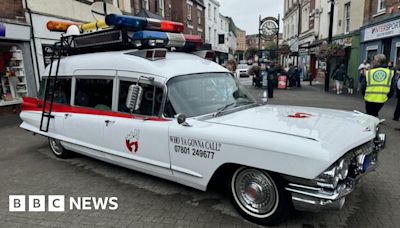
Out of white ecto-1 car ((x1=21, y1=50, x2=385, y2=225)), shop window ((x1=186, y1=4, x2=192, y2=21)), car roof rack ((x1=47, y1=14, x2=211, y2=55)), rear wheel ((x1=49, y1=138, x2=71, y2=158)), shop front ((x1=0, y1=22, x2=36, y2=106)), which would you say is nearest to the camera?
white ecto-1 car ((x1=21, y1=50, x2=385, y2=225))

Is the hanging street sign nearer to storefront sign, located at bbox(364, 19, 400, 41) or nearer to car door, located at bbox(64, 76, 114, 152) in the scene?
storefront sign, located at bbox(364, 19, 400, 41)

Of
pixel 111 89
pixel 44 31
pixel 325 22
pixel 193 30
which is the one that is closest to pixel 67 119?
pixel 111 89

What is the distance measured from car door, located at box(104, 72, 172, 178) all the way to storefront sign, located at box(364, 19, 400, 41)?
13.8 metres

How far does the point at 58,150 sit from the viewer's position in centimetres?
587

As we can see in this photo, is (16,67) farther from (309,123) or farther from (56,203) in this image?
(309,123)

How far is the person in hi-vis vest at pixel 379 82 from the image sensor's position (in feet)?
20.9

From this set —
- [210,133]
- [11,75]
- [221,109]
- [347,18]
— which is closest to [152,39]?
[221,109]

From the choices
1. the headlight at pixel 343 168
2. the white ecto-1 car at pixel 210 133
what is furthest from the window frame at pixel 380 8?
the headlight at pixel 343 168

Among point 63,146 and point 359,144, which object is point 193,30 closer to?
point 63,146

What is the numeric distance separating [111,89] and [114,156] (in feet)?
3.35

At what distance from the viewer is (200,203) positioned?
3840mm

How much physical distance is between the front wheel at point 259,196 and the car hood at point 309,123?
0.52m

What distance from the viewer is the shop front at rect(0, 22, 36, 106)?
→ 34.4 feet

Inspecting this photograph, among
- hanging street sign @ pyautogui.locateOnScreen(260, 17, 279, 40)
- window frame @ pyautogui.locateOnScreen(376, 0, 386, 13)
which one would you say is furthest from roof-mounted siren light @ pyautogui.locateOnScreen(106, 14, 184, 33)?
hanging street sign @ pyautogui.locateOnScreen(260, 17, 279, 40)
